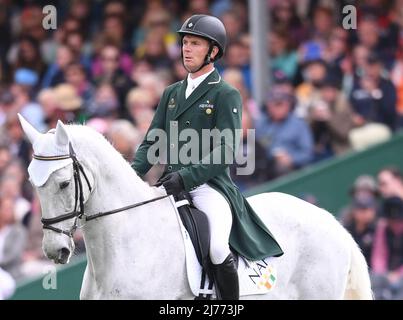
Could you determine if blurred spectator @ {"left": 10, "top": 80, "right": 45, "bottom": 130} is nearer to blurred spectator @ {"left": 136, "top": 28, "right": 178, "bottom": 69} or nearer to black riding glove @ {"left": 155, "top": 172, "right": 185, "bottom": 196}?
blurred spectator @ {"left": 136, "top": 28, "right": 178, "bottom": 69}

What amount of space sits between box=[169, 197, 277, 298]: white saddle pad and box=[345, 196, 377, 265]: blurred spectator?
357 centimetres

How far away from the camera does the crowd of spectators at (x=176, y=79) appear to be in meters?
13.3

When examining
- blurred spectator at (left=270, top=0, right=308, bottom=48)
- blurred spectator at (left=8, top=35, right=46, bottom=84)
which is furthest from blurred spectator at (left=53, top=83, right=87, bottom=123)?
blurred spectator at (left=270, top=0, right=308, bottom=48)

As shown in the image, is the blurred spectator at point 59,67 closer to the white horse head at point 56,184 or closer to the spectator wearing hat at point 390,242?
the spectator wearing hat at point 390,242

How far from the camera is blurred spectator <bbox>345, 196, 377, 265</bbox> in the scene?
12.1 metres

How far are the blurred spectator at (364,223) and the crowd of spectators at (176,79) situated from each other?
0.04 feet

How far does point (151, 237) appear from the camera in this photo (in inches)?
320

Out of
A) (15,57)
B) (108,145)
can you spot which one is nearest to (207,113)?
(108,145)

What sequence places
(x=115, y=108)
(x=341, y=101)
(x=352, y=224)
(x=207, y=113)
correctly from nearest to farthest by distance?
(x=207, y=113) → (x=352, y=224) → (x=341, y=101) → (x=115, y=108)

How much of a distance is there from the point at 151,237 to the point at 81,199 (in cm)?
58

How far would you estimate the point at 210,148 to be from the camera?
842 cm

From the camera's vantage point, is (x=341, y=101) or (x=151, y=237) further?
(x=341, y=101)
